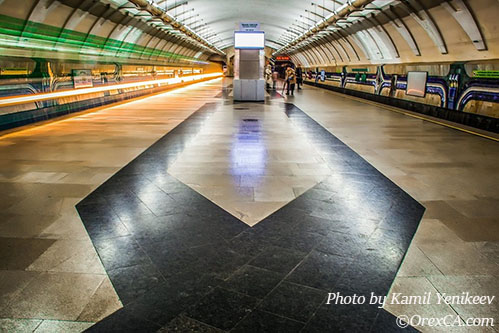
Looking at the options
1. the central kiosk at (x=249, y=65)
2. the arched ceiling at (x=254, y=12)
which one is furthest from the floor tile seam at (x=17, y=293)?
the arched ceiling at (x=254, y=12)

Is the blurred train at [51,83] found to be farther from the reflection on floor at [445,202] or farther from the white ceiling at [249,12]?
the reflection on floor at [445,202]

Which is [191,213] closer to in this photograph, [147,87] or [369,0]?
[369,0]

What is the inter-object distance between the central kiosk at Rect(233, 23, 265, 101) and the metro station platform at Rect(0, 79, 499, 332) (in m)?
12.5

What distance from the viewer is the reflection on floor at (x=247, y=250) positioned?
2467mm

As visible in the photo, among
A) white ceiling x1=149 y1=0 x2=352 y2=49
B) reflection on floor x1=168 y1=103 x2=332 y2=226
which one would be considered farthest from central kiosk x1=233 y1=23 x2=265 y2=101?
reflection on floor x1=168 y1=103 x2=332 y2=226

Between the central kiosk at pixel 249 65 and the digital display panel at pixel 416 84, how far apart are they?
734cm

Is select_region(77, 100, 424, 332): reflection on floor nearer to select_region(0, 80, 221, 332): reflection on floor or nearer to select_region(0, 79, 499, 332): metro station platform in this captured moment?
select_region(0, 79, 499, 332): metro station platform

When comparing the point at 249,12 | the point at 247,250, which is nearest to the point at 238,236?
the point at 247,250

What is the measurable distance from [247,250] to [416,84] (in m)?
13.9

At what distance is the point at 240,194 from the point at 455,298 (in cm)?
283

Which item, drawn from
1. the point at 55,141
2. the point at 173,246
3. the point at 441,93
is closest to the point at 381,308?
the point at 173,246

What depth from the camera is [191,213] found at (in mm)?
4219

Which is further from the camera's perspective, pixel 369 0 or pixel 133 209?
pixel 369 0

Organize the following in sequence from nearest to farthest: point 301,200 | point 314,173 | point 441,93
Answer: point 301,200 → point 314,173 → point 441,93
